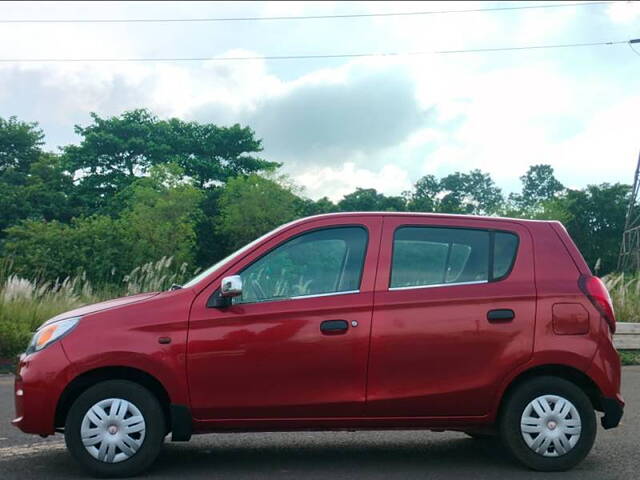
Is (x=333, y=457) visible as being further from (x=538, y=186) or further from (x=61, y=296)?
(x=538, y=186)

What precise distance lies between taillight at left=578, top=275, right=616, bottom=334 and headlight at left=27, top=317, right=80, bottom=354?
347cm

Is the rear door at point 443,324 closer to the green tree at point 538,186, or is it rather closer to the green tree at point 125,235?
the green tree at point 125,235

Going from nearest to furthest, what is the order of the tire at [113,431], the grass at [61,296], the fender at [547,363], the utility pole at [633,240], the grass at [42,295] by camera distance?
1. the tire at [113,431]
2. the fender at [547,363]
3. the grass at [42,295]
4. the grass at [61,296]
5. the utility pole at [633,240]

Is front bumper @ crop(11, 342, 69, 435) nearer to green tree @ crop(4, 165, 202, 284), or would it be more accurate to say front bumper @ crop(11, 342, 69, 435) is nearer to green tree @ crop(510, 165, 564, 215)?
green tree @ crop(4, 165, 202, 284)

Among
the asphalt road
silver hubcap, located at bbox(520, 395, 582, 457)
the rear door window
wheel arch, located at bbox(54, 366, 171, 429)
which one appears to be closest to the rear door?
the rear door window

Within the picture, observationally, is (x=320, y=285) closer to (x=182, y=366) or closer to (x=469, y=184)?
(x=182, y=366)

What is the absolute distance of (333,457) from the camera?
6453 millimetres

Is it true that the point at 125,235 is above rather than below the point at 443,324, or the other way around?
above

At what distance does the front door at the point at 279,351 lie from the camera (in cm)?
566

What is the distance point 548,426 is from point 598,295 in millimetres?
971

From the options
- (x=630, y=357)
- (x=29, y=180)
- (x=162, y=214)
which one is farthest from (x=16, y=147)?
(x=630, y=357)

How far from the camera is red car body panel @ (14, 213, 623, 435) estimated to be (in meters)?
5.64

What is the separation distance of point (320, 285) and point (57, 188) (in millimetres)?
65739

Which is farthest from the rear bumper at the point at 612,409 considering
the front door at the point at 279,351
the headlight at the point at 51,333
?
the headlight at the point at 51,333
